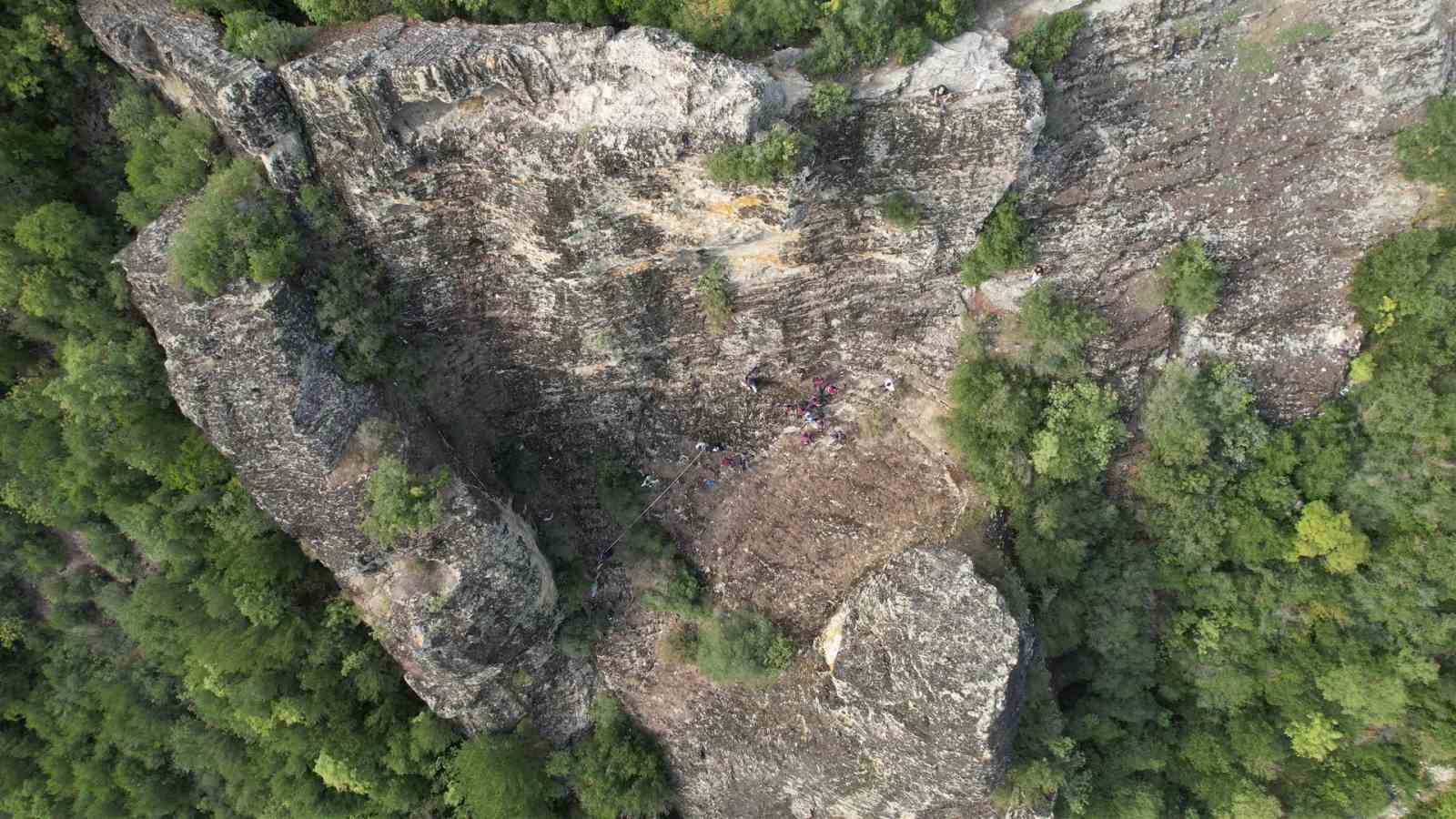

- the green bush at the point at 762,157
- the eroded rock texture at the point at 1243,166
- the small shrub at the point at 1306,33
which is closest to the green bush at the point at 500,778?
the green bush at the point at 762,157

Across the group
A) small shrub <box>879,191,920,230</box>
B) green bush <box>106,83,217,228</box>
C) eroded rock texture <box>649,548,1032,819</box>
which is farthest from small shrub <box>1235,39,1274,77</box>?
green bush <box>106,83,217,228</box>

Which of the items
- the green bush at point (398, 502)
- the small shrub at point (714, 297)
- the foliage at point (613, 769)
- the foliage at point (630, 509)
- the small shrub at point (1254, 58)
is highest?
the small shrub at point (1254, 58)

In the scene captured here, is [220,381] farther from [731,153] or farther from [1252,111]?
[1252,111]

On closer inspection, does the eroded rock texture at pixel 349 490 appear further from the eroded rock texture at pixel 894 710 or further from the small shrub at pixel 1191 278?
the small shrub at pixel 1191 278

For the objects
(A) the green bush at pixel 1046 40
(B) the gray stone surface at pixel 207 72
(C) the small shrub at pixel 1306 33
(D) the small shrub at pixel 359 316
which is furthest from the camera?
(D) the small shrub at pixel 359 316

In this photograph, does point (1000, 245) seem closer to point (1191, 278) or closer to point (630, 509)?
point (1191, 278)

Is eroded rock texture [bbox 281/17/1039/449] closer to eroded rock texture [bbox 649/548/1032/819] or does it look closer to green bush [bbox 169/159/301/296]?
green bush [bbox 169/159/301/296]

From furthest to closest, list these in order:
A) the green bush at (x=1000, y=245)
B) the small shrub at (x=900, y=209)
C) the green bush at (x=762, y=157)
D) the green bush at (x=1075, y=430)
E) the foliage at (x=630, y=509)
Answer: the foliage at (x=630, y=509), the green bush at (x=1075, y=430), the green bush at (x=1000, y=245), the small shrub at (x=900, y=209), the green bush at (x=762, y=157)

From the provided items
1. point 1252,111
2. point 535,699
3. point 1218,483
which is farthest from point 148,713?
point 1252,111
